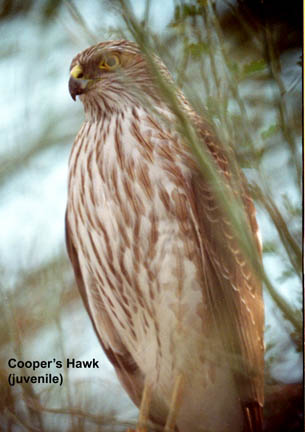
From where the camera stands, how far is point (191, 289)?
127cm

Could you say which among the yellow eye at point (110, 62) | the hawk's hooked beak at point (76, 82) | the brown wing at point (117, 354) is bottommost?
the brown wing at point (117, 354)

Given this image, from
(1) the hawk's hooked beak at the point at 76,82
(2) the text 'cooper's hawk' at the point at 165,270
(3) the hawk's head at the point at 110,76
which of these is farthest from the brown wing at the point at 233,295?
(1) the hawk's hooked beak at the point at 76,82

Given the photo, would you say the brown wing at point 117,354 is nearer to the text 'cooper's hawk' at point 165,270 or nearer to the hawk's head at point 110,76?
the text 'cooper's hawk' at point 165,270

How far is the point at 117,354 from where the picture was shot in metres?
1.29

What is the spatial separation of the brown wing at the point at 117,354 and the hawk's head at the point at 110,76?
32 centimetres

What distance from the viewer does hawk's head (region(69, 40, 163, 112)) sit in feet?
4.31

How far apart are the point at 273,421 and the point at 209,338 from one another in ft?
0.82

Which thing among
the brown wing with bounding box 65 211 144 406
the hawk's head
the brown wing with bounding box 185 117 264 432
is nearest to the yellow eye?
the hawk's head

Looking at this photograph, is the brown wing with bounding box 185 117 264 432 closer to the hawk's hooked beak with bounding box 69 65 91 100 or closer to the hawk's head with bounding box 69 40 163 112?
the hawk's head with bounding box 69 40 163 112

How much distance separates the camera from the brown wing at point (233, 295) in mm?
1271

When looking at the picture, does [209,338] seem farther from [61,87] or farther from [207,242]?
[61,87]

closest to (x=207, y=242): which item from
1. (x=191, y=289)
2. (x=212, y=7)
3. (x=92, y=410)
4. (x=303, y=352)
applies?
(x=191, y=289)

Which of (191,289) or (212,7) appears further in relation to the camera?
(212,7)

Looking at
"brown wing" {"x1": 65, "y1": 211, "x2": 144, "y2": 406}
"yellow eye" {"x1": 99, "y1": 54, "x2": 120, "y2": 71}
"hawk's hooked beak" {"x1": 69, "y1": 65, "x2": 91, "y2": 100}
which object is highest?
"yellow eye" {"x1": 99, "y1": 54, "x2": 120, "y2": 71}
